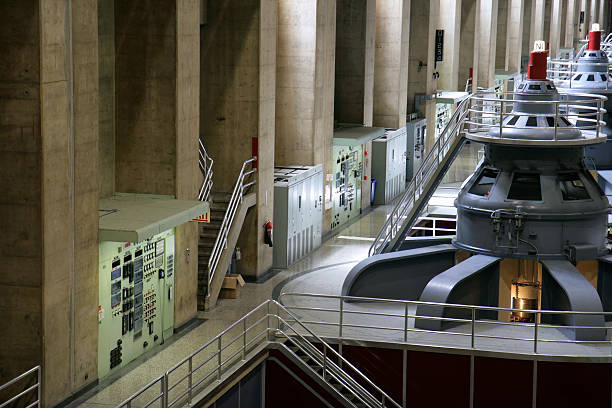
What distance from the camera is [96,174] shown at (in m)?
15.7

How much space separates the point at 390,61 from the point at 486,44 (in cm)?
1496

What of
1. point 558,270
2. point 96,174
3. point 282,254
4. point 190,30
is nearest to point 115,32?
point 190,30

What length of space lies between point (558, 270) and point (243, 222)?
6796 millimetres

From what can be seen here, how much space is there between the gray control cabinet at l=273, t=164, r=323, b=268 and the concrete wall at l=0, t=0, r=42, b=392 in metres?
10.1

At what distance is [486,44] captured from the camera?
47562 millimetres

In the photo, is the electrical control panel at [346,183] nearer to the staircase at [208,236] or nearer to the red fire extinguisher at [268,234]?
the red fire extinguisher at [268,234]

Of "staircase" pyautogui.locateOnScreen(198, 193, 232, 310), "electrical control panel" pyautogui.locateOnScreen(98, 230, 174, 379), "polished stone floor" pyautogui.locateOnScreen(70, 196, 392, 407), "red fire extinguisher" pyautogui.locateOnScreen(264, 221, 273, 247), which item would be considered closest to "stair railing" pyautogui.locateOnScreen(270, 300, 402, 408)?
"polished stone floor" pyautogui.locateOnScreen(70, 196, 392, 407)

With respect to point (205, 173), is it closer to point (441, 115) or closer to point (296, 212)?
point (296, 212)

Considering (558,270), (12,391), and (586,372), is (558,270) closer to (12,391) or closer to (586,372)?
(586,372)

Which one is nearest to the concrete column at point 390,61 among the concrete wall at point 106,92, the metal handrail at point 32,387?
the concrete wall at point 106,92

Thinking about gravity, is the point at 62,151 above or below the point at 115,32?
below

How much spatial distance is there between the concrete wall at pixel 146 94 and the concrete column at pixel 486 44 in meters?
29.3

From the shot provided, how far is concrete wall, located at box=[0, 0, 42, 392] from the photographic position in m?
13.9

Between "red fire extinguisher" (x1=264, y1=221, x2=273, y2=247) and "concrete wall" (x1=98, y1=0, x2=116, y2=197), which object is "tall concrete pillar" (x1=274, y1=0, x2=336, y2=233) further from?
"concrete wall" (x1=98, y1=0, x2=116, y2=197)
